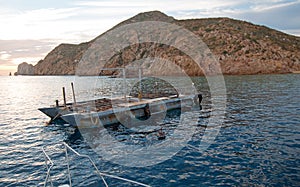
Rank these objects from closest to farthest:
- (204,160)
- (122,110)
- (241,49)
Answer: (204,160) → (122,110) → (241,49)

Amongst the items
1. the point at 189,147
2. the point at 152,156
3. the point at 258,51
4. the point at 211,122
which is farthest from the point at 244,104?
the point at 258,51

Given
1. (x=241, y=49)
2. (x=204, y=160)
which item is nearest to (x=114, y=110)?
(x=204, y=160)

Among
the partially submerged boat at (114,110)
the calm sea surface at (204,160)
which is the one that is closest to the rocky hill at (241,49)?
the partially submerged boat at (114,110)

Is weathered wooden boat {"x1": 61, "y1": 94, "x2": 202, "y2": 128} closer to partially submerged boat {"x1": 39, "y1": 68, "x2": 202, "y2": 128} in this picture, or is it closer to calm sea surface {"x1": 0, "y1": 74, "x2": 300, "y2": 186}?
partially submerged boat {"x1": 39, "y1": 68, "x2": 202, "y2": 128}

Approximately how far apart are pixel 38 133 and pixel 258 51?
11573cm

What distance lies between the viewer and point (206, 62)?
395 feet

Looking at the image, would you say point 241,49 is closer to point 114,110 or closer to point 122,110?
point 122,110

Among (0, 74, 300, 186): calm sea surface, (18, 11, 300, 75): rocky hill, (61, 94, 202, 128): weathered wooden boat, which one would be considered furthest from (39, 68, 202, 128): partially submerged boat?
(18, 11, 300, 75): rocky hill

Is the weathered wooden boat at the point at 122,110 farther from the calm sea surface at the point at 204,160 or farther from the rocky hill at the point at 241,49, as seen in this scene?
the rocky hill at the point at 241,49

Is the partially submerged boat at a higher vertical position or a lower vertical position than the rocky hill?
lower

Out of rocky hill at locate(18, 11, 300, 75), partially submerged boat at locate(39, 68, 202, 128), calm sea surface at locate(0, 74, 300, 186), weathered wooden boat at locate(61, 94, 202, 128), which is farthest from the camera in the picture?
rocky hill at locate(18, 11, 300, 75)

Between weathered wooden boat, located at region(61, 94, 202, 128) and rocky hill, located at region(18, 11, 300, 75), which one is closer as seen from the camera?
weathered wooden boat, located at region(61, 94, 202, 128)

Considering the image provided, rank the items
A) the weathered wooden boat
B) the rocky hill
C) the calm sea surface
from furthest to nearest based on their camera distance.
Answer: the rocky hill
the weathered wooden boat
the calm sea surface

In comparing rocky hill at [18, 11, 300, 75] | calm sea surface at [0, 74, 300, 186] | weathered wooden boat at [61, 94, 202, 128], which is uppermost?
rocky hill at [18, 11, 300, 75]
